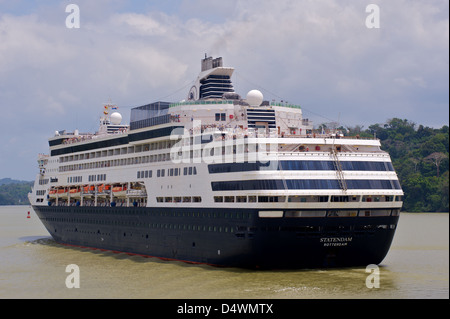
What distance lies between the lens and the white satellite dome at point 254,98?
164ft

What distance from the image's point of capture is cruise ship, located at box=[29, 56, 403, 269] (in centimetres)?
3975

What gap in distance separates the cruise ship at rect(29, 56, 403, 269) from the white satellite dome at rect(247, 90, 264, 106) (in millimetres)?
91

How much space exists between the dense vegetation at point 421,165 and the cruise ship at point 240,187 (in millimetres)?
56377

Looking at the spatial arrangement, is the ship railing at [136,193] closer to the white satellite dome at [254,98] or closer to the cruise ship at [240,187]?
the cruise ship at [240,187]

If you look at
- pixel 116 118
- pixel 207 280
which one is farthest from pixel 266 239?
pixel 116 118

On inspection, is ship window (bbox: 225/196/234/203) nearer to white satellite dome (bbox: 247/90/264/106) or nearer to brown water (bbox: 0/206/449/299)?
brown water (bbox: 0/206/449/299)

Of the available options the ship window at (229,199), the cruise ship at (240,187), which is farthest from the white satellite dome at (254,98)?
the ship window at (229,199)

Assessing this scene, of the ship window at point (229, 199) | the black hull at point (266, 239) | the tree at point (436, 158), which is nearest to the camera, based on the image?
the black hull at point (266, 239)

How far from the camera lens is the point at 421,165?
428ft

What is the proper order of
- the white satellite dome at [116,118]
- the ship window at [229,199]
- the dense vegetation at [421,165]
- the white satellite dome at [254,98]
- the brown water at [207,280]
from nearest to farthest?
1. the brown water at [207,280]
2. the ship window at [229,199]
3. the white satellite dome at [254,98]
4. the white satellite dome at [116,118]
5. the dense vegetation at [421,165]

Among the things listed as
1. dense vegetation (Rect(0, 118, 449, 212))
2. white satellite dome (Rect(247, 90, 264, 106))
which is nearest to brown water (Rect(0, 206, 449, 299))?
white satellite dome (Rect(247, 90, 264, 106))

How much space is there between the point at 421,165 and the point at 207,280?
9969 cm
